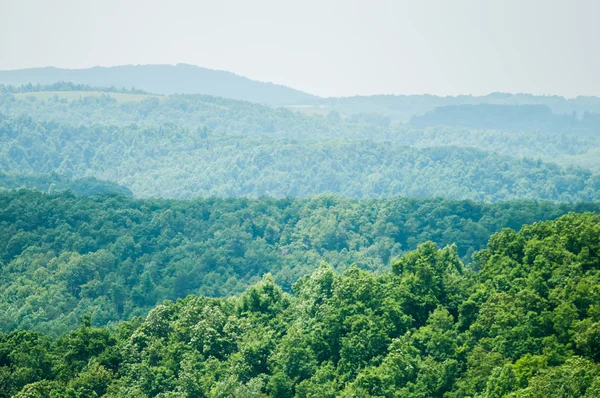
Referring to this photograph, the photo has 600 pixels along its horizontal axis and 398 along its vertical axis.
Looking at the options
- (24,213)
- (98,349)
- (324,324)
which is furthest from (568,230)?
(24,213)

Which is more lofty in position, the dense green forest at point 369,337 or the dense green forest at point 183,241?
the dense green forest at point 369,337

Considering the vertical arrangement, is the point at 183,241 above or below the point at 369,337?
below

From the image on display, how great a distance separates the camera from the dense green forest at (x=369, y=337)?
194ft

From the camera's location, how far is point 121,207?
143 meters

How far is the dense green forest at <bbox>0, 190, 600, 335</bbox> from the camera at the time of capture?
11450 centimetres

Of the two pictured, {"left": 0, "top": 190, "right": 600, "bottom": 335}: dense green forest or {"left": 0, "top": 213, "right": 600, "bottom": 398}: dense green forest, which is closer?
{"left": 0, "top": 213, "right": 600, "bottom": 398}: dense green forest

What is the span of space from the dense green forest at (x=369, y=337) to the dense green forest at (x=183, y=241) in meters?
34.1

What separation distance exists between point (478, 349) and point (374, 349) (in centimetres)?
729

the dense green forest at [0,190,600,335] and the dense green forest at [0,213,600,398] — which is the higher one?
the dense green forest at [0,213,600,398]

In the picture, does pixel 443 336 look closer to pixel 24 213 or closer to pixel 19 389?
pixel 19 389

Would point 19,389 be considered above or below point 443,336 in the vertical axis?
below

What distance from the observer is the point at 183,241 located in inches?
5536

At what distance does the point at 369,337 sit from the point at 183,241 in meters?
77.4

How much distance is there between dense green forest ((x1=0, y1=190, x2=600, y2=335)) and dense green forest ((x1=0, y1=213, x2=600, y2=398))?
112ft
